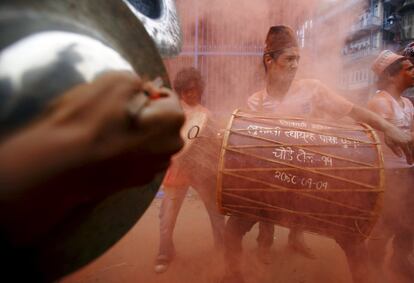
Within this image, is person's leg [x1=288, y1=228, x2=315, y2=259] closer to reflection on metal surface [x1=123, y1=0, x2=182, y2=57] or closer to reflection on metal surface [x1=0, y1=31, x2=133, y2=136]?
reflection on metal surface [x1=123, y1=0, x2=182, y2=57]

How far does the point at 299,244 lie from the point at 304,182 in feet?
6.04

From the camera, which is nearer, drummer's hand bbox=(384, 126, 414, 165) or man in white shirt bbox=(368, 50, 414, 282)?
drummer's hand bbox=(384, 126, 414, 165)

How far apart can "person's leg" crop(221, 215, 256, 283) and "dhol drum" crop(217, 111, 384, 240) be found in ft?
1.66

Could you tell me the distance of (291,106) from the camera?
3.05 meters

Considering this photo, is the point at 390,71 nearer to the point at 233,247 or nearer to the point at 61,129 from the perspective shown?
the point at 233,247

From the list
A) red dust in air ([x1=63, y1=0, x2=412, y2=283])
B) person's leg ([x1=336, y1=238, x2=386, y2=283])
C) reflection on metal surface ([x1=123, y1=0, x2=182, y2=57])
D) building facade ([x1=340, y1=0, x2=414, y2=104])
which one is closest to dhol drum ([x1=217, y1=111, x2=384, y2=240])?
person's leg ([x1=336, y1=238, x2=386, y2=283])

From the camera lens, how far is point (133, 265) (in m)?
3.54

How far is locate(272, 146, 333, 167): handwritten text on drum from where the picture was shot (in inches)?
88.9

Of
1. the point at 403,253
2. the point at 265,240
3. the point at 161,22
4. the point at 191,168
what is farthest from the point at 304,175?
the point at 265,240

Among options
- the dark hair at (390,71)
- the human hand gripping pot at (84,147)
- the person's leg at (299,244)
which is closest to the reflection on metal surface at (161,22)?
the human hand gripping pot at (84,147)

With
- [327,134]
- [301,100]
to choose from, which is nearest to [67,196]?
[327,134]

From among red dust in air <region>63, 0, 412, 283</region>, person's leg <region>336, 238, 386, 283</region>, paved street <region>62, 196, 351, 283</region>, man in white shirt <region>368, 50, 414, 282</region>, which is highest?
red dust in air <region>63, 0, 412, 283</region>

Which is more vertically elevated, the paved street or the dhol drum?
the dhol drum

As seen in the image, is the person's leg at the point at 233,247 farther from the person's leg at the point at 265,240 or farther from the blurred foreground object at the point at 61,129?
the blurred foreground object at the point at 61,129
